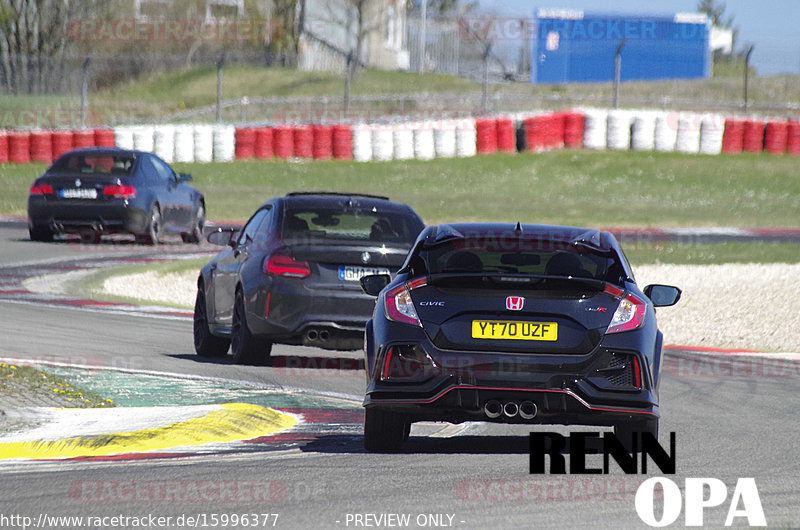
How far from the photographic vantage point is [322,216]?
11.0m

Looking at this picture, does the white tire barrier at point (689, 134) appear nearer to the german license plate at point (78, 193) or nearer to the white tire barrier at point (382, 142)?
the white tire barrier at point (382, 142)

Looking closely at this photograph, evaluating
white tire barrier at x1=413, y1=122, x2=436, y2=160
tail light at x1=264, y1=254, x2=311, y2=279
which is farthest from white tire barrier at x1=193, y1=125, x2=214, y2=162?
tail light at x1=264, y1=254, x2=311, y2=279

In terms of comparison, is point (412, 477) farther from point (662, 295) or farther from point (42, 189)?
point (42, 189)

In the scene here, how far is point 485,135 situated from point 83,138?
420 inches

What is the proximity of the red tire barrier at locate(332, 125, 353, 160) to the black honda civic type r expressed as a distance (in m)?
28.6

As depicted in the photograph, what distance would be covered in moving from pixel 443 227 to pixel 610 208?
24.2 metres

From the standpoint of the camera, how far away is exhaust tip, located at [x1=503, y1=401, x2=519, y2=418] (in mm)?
6625

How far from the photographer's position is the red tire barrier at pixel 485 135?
121ft

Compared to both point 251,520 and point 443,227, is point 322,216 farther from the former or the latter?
point 251,520

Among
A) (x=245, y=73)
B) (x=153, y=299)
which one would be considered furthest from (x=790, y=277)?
(x=245, y=73)

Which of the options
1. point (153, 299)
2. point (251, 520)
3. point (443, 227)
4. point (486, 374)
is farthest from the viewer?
point (153, 299)

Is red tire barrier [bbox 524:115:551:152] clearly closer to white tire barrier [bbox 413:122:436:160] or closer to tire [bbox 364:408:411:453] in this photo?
white tire barrier [bbox 413:122:436:160]

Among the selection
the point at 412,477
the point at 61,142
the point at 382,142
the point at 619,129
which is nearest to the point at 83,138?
the point at 61,142

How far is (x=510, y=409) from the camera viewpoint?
6.63 m
